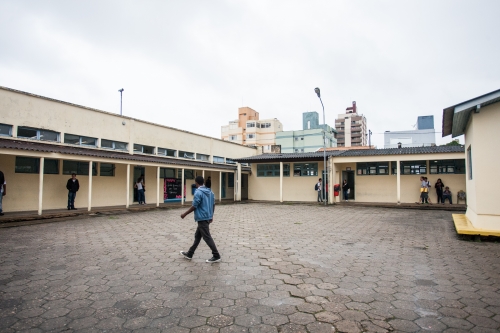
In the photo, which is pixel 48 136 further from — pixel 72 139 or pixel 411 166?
pixel 411 166

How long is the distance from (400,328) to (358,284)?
1.29m

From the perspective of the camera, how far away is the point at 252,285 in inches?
164

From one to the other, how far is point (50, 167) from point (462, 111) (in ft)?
51.9

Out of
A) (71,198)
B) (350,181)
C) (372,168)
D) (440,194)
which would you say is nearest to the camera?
(71,198)

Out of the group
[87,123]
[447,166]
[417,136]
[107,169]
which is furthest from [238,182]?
[417,136]

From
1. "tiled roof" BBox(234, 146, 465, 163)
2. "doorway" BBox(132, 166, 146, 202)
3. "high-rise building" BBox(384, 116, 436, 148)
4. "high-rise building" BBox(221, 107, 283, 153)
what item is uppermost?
"high-rise building" BBox(221, 107, 283, 153)

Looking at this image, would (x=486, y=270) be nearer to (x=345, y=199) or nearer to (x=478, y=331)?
(x=478, y=331)

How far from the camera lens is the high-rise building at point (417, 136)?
37500mm

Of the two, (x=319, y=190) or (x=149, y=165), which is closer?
(x=149, y=165)

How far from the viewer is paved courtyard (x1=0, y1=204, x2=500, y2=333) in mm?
3061

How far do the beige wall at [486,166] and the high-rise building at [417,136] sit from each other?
31672 mm

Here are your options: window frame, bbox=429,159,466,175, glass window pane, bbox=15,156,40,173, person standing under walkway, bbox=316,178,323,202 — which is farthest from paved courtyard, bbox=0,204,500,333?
person standing under walkway, bbox=316,178,323,202

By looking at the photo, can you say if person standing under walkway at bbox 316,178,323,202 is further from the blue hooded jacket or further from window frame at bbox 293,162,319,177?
the blue hooded jacket

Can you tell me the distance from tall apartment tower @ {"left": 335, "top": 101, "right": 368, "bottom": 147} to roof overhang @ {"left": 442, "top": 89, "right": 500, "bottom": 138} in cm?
7342
